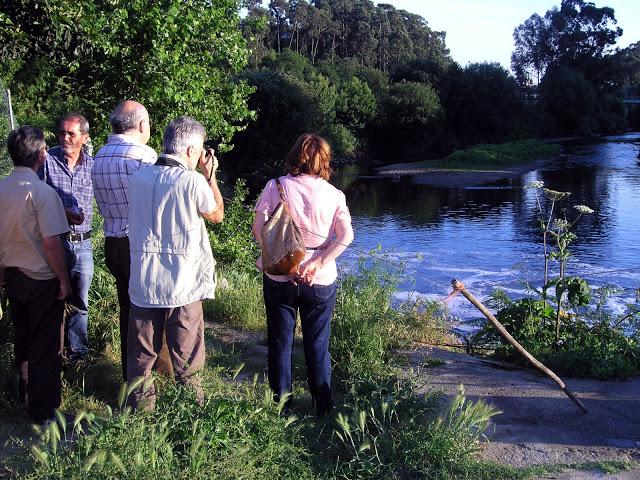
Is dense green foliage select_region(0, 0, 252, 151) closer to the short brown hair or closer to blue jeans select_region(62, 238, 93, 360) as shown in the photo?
blue jeans select_region(62, 238, 93, 360)

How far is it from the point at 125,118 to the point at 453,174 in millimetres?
36700

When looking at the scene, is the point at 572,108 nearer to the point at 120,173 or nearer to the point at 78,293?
the point at 78,293

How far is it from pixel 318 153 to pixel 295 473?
1806 millimetres

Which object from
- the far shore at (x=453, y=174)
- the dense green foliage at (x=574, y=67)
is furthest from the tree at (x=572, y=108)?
the far shore at (x=453, y=174)

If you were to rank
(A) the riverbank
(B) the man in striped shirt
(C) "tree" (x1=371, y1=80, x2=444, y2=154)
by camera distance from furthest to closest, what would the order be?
(C) "tree" (x1=371, y1=80, x2=444, y2=154) < (A) the riverbank < (B) the man in striped shirt

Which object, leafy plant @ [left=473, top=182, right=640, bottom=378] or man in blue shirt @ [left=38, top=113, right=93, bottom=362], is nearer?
man in blue shirt @ [left=38, top=113, right=93, bottom=362]

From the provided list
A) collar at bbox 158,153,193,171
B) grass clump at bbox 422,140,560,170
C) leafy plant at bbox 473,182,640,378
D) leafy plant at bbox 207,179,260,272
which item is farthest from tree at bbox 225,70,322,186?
collar at bbox 158,153,193,171

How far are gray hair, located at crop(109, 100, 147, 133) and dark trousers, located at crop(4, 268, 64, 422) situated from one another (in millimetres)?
1031

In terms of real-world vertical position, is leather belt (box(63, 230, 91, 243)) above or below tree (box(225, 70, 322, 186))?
below

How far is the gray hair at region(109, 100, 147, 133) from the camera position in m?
3.78

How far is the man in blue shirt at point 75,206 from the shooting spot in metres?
4.25

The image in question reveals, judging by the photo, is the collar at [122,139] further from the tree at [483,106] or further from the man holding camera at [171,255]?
the tree at [483,106]

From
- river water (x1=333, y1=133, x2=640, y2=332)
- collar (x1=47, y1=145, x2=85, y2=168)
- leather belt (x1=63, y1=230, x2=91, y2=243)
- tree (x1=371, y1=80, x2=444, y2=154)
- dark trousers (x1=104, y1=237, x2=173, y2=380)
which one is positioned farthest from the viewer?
tree (x1=371, y1=80, x2=444, y2=154)

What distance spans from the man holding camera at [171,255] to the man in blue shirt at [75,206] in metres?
1.07
